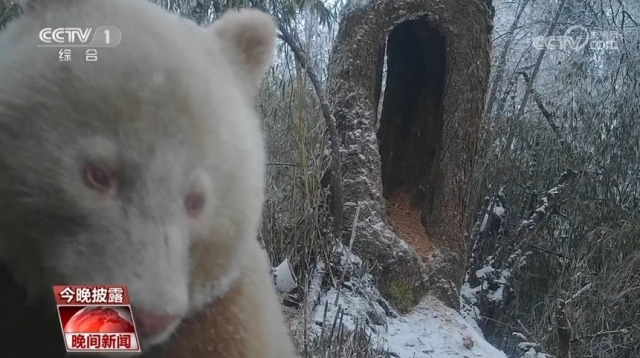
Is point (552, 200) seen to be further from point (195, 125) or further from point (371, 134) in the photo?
point (195, 125)

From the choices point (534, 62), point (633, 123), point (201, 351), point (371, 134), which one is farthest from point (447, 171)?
point (201, 351)

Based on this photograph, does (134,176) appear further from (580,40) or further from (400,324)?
(580,40)

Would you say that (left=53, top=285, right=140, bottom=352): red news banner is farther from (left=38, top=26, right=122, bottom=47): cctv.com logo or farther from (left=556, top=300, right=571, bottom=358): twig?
(left=556, top=300, right=571, bottom=358): twig

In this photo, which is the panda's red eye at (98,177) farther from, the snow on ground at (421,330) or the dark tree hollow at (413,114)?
the dark tree hollow at (413,114)

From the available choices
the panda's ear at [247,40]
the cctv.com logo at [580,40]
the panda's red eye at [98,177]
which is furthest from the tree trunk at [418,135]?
the panda's red eye at [98,177]

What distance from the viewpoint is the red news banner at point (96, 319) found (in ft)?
1.73

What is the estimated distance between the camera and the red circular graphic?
0.55 m

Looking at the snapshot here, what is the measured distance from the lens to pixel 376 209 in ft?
5.05

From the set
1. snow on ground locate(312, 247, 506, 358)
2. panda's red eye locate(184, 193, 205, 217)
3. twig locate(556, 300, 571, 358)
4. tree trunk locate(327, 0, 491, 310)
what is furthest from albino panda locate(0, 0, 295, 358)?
twig locate(556, 300, 571, 358)

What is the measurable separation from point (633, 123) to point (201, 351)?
189 cm

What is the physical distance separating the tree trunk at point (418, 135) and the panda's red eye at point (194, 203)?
37.3 inches

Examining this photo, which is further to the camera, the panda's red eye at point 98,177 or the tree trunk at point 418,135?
the tree trunk at point 418,135

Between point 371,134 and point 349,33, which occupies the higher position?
point 349,33

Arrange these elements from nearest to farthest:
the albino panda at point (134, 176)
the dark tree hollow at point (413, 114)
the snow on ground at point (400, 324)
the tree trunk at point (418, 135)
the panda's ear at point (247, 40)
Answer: the albino panda at point (134, 176)
the panda's ear at point (247, 40)
the snow on ground at point (400, 324)
the tree trunk at point (418, 135)
the dark tree hollow at point (413, 114)
